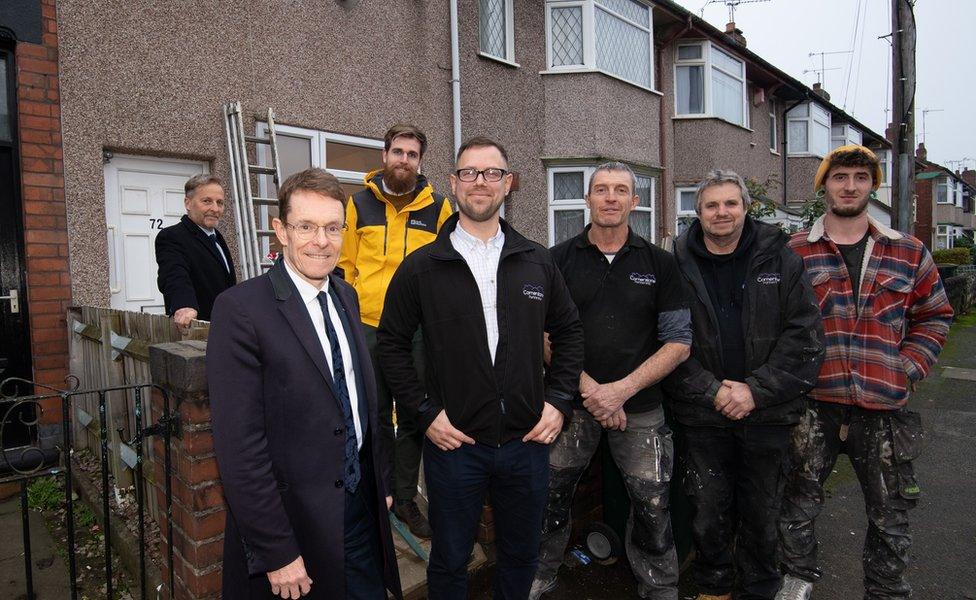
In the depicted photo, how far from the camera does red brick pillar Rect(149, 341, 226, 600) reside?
227 centimetres

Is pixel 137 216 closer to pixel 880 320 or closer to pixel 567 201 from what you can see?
pixel 880 320

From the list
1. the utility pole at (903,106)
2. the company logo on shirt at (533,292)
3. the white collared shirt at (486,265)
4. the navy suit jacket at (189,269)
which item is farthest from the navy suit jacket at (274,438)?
the utility pole at (903,106)

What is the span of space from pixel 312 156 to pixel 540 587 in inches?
201

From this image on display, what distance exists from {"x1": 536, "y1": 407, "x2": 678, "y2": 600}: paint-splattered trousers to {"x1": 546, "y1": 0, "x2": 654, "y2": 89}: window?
25.9ft

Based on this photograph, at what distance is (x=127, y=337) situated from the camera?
146 inches

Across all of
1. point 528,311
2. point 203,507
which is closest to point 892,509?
point 528,311

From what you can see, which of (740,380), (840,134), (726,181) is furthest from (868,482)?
(840,134)

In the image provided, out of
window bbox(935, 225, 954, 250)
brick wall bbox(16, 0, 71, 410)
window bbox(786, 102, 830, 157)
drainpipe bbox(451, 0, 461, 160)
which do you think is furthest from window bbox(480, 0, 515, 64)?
window bbox(935, 225, 954, 250)

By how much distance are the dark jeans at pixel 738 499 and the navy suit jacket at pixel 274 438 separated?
6.24 ft

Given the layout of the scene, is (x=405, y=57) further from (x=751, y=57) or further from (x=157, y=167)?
(x=751, y=57)

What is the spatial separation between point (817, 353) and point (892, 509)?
803mm

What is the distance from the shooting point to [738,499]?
298 cm

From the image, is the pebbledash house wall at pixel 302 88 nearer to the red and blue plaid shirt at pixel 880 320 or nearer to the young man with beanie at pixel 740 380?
the young man with beanie at pixel 740 380

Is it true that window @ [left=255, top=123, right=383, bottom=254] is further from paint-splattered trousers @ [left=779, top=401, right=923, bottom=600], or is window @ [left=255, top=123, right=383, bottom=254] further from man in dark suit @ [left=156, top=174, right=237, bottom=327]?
paint-splattered trousers @ [left=779, top=401, right=923, bottom=600]
